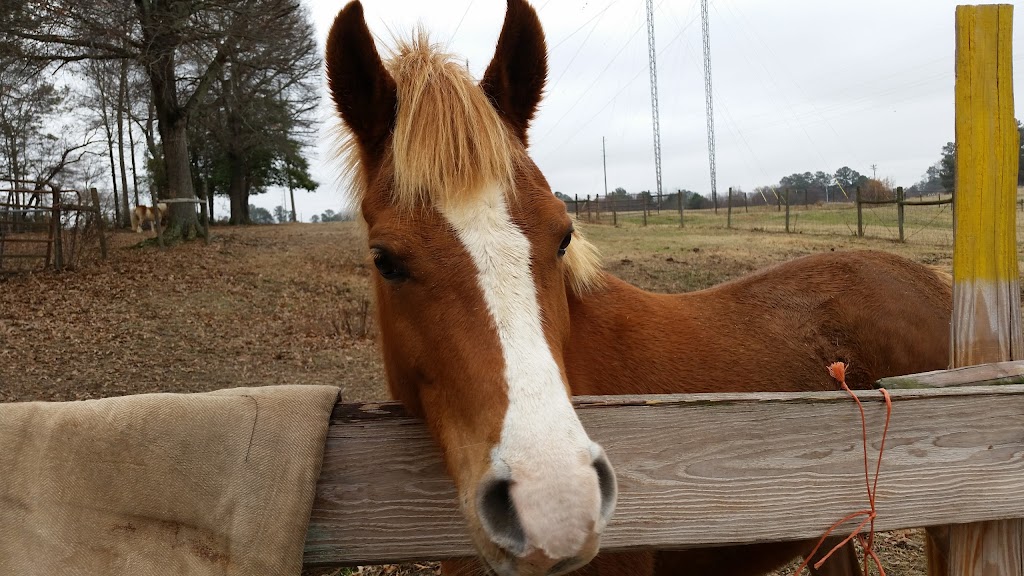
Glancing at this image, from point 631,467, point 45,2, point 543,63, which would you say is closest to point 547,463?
point 631,467

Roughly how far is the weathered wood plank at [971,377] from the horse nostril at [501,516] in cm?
116

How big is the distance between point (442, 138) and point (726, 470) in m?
1.20

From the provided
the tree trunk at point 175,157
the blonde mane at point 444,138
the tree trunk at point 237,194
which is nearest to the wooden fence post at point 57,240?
the tree trunk at point 175,157

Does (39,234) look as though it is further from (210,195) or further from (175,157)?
(210,195)

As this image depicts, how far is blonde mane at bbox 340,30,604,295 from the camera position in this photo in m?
1.78

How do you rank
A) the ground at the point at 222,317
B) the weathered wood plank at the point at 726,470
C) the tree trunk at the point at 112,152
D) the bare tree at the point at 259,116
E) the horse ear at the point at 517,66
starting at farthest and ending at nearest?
1. the tree trunk at the point at 112,152
2. the bare tree at the point at 259,116
3. the ground at the point at 222,317
4. the horse ear at the point at 517,66
5. the weathered wood plank at the point at 726,470

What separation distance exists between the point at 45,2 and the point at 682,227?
2230 centimetres

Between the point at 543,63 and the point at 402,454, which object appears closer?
the point at 402,454

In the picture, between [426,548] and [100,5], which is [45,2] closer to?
[100,5]

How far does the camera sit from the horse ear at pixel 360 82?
1955 millimetres

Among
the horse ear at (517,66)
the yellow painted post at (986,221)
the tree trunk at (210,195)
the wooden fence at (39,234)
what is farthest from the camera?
the tree trunk at (210,195)

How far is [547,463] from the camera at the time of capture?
1280mm

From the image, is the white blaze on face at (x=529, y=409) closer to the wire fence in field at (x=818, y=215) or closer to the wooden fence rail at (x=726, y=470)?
the wooden fence rail at (x=726, y=470)

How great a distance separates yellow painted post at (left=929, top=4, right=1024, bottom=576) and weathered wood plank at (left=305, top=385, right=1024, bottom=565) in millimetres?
151
